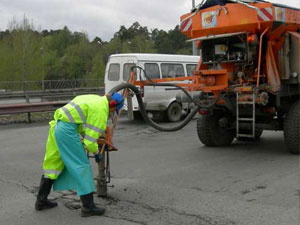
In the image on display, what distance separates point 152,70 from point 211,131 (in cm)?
558

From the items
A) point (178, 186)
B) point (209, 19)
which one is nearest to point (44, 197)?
point (178, 186)

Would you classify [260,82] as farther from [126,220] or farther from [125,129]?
[125,129]

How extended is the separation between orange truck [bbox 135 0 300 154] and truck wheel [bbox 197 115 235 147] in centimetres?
30

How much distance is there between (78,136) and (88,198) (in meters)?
0.73

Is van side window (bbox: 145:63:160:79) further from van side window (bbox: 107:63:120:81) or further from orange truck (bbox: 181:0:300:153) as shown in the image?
orange truck (bbox: 181:0:300:153)

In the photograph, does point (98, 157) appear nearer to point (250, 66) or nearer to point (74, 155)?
point (74, 155)

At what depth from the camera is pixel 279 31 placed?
322 inches

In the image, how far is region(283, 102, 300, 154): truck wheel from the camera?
8.02 meters

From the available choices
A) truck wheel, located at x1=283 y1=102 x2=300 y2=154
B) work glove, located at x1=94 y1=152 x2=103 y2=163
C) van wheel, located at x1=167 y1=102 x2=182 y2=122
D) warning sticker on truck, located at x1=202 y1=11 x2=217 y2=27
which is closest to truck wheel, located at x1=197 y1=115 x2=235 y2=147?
truck wheel, located at x1=283 y1=102 x2=300 y2=154

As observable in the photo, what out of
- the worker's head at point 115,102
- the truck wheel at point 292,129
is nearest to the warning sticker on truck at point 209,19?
the truck wheel at point 292,129

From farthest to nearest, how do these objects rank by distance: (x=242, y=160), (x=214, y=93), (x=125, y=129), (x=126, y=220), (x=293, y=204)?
1. (x=125, y=129)
2. (x=214, y=93)
3. (x=242, y=160)
4. (x=293, y=204)
5. (x=126, y=220)

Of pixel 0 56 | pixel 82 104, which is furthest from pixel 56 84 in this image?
pixel 82 104

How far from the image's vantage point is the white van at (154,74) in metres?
14.1

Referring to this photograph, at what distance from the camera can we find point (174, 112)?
14.9 meters
